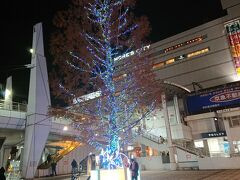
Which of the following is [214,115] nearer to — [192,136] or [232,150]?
[192,136]

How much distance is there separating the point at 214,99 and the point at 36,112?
17.8 metres

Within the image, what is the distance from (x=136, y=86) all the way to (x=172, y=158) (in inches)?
451

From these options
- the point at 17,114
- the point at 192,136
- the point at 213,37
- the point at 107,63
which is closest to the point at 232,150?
the point at 192,136

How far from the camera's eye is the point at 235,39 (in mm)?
30594

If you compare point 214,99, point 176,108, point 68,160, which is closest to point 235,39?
point 214,99

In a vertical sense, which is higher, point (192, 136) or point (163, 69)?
point (163, 69)

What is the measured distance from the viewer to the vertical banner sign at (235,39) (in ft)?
99.3

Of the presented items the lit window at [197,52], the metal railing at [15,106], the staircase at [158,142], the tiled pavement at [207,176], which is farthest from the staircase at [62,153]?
the lit window at [197,52]

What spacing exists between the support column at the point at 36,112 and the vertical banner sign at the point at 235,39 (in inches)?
956

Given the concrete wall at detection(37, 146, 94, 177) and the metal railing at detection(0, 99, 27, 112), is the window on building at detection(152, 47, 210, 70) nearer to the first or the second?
the concrete wall at detection(37, 146, 94, 177)

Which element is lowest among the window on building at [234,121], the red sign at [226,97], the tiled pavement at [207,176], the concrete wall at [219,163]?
the tiled pavement at [207,176]

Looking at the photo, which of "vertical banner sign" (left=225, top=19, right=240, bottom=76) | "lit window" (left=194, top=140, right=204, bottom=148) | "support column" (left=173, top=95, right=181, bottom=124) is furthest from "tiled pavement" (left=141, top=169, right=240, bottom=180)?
"vertical banner sign" (left=225, top=19, right=240, bottom=76)

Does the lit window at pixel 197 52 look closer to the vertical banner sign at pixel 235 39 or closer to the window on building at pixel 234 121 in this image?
the vertical banner sign at pixel 235 39

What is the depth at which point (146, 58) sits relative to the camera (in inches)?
455
